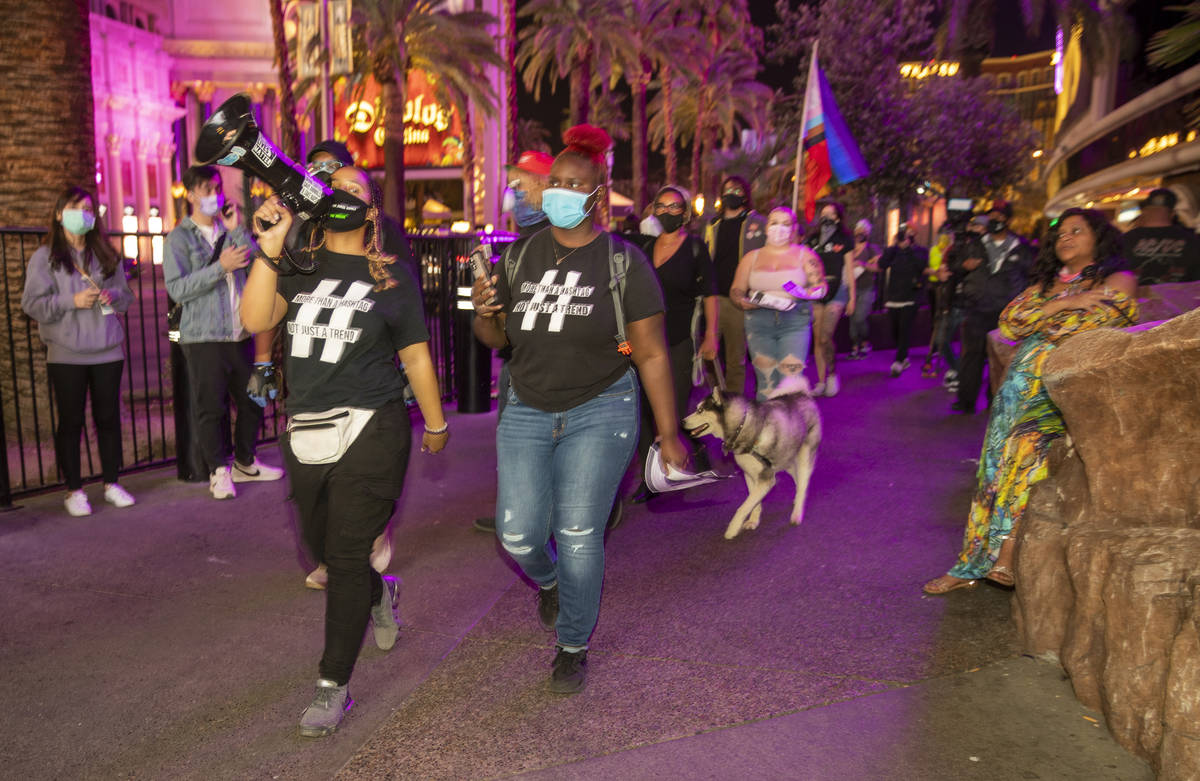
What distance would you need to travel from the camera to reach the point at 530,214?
5.54 meters

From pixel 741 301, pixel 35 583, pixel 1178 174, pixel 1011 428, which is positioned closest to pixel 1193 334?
pixel 1011 428

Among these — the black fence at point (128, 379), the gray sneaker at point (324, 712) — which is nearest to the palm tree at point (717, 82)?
the black fence at point (128, 379)

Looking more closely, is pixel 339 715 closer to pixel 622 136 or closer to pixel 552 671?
pixel 552 671

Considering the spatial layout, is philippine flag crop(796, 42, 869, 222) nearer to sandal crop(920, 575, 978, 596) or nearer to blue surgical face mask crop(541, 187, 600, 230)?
sandal crop(920, 575, 978, 596)

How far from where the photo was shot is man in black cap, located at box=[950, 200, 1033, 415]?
9969 mm

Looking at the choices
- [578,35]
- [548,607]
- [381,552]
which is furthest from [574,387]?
[578,35]

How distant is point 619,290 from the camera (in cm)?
404

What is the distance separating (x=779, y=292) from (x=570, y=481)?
14.0 ft

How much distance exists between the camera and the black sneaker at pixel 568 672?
4109 millimetres

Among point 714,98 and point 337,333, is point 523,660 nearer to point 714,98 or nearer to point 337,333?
point 337,333

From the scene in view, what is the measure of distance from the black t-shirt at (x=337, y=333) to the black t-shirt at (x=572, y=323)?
532 millimetres

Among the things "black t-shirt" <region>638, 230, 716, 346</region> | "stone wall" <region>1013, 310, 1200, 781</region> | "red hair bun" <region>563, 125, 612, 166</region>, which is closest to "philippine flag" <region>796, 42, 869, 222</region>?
"black t-shirt" <region>638, 230, 716, 346</region>

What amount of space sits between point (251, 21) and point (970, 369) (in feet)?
185

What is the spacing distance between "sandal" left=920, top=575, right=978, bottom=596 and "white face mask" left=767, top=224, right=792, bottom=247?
135 inches
